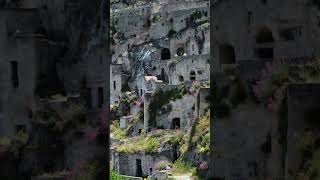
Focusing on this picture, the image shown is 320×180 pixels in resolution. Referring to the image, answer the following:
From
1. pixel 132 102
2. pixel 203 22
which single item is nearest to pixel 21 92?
pixel 132 102

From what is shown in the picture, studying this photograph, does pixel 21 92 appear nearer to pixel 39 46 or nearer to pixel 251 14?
pixel 39 46

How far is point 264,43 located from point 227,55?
1.36m

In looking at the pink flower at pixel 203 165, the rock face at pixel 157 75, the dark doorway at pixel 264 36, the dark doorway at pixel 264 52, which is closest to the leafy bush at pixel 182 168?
the rock face at pixel 157 75

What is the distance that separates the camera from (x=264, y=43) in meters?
19.9

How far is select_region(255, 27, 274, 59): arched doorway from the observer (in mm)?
19766

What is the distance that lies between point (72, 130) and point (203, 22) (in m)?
39.7

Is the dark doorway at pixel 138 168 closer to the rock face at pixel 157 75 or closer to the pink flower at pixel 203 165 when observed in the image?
the rock face at pixel 157 75

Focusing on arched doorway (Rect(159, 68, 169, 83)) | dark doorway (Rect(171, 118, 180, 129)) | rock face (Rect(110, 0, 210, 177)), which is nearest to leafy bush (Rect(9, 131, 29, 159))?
rock face (Rect(110, 0, 210, 177))

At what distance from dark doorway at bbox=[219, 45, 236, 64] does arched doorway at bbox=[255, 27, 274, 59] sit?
88 cm

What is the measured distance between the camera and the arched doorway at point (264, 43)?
64.8 feet

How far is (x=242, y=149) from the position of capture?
17359mm

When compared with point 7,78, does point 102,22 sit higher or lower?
higher

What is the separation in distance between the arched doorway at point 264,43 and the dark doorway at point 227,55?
0.88 metres

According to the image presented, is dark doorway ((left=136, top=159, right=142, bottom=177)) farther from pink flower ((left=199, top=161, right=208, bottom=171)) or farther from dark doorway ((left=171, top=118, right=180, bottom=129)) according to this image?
pink flower ((left=199, top=161, right=208, bottom=171))
